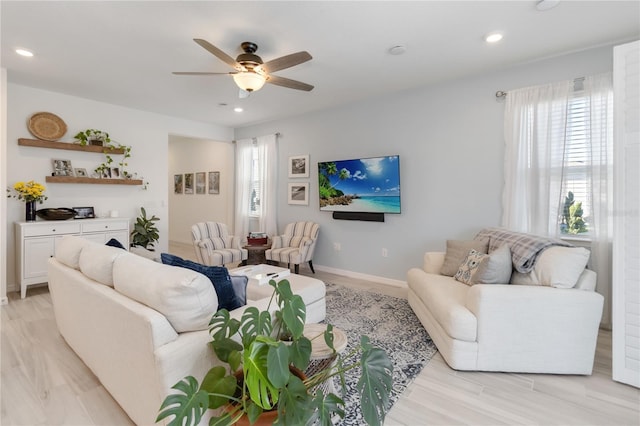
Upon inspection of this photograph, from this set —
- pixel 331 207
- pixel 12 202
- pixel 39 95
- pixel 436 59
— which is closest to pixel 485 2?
pixel 436 59

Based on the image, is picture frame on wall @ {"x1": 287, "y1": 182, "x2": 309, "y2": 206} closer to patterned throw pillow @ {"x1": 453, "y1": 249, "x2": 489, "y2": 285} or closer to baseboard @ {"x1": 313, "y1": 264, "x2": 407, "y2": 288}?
baseboard @ {"x1": 313, "y1": 264, "x2": 407, "y2": 288}

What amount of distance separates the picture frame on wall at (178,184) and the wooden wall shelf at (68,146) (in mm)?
3284

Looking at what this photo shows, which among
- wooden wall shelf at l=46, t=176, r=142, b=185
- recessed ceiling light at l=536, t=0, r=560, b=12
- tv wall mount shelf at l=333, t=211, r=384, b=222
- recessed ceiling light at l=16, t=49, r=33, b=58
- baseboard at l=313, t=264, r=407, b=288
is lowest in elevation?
baseboard at l=313, t=264, r=407, b=288

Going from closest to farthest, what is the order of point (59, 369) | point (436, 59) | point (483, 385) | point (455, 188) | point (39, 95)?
1. point (483, 385)
2. point (59, 369)
3. point (436, 59)
4. point (455, 188)
5. point (39, 95)

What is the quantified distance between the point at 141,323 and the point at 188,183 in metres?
6.96

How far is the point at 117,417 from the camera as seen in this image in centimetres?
172

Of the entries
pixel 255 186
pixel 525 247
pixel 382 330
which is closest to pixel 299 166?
pixel 255 186

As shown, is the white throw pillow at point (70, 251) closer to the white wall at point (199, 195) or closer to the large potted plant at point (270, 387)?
the large potted plant at point (270, 387)

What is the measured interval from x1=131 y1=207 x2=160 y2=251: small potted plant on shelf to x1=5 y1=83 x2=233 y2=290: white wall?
273mm

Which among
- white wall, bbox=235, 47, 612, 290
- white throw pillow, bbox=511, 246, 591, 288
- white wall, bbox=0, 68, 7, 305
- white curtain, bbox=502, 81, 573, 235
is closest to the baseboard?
white wall, bbox=235, 47, 612, 290

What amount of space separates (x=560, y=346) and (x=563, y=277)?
0.48 meters

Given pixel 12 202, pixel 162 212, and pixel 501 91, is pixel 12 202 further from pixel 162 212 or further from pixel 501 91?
pixel 501 91

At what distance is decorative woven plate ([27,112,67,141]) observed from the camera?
3.99 m

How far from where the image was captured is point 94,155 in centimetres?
458
